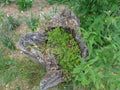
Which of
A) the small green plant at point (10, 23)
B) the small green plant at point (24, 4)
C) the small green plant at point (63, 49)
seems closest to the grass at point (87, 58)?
the small green plant at point (63, 49)

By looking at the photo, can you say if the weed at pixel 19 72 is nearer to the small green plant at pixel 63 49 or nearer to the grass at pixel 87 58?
the grass at pixel 87 58

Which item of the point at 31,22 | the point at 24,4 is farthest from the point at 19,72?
the point at 24,4

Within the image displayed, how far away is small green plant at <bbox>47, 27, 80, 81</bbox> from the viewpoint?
274cm

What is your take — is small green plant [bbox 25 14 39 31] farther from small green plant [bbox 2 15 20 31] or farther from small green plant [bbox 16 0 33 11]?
small green plant [bbox 16 0 33 11]

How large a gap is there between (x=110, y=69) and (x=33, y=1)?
1.95 metres

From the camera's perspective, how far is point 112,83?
2502 mm

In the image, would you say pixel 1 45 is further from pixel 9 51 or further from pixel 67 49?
pixel 67 49

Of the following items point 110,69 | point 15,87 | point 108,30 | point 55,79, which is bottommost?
point 15,87

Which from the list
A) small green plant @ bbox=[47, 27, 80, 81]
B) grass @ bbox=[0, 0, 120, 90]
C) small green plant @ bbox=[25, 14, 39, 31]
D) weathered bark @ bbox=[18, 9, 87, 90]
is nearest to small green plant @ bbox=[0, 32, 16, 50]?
grass @ bbox=[0, 0, 120, 90]

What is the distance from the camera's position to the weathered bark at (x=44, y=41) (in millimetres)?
2703

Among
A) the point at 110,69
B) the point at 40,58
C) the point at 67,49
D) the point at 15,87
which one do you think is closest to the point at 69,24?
the point at 67,49

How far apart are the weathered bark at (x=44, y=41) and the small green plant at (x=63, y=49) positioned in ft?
0.17

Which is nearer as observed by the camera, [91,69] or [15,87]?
[91,69]

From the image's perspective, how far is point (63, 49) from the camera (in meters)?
2.74
